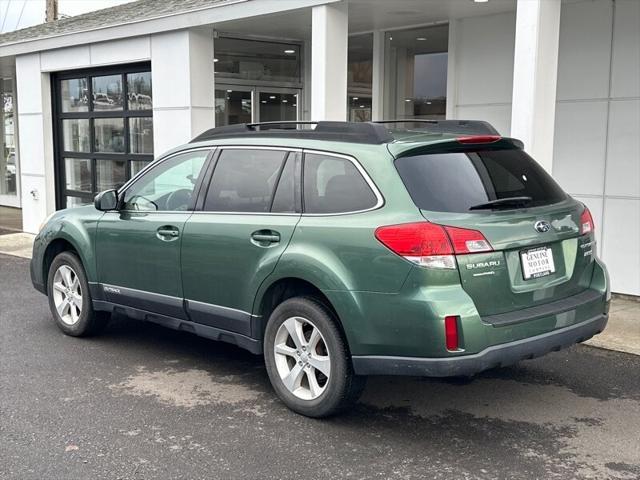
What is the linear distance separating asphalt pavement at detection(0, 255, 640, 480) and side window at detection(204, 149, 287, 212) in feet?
4.17

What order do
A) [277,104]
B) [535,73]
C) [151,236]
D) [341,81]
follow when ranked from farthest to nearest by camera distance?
[277,104] < [341,81] < [535,73] < [151,236]

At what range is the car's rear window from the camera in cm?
422

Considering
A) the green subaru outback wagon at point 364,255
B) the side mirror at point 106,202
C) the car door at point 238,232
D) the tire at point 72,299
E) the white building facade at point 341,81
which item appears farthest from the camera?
the white building facade at point 341,81

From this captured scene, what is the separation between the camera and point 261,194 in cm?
500

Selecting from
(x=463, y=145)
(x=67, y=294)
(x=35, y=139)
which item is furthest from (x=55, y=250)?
(x=35, y=139)

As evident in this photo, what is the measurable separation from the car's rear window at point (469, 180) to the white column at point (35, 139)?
1015 centimetres

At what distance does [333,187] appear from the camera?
4.58 metres

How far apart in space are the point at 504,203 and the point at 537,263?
1.28ft

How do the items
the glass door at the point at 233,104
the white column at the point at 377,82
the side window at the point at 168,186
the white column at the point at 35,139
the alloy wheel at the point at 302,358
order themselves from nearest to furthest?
1. the alloy wheel at the point at 302,358
2. the side window at the point at 168,186
3. the white column at the point at 377,82
4. the glass door at the point at 233,104
5. the white column at the point at 35,139

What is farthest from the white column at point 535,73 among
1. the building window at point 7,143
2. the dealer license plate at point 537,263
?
the building window at point 7,143

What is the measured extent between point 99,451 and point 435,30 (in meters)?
7.62

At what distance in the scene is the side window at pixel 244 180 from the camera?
4.98 meters

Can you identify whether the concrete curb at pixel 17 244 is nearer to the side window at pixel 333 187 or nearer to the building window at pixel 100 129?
the building window at pixel 100 129

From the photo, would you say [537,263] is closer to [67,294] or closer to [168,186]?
[168,186]
